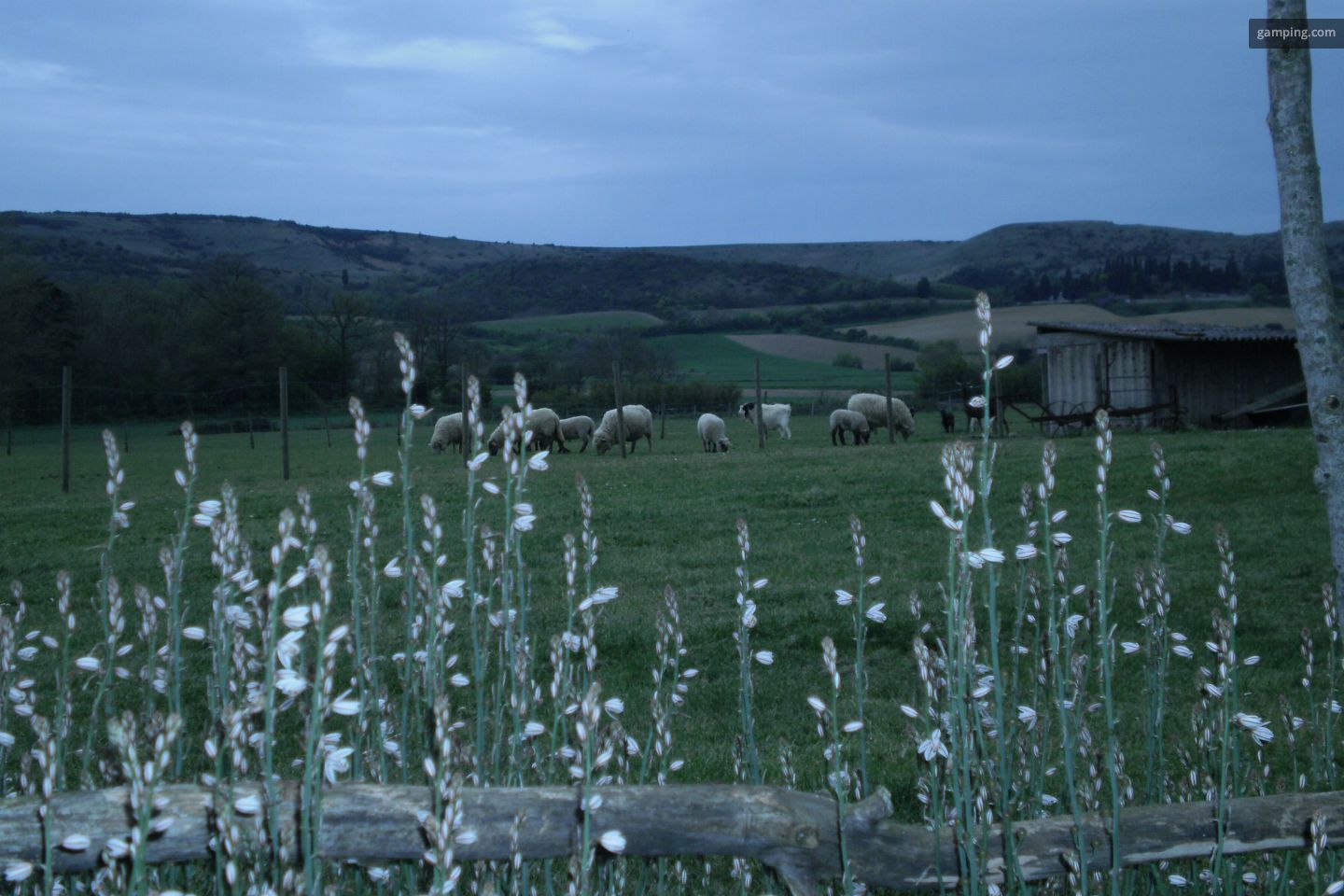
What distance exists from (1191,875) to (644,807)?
155 centimetres

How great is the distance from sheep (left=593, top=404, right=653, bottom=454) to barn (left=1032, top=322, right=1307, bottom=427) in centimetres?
1156

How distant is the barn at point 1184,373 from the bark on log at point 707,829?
85.6ft

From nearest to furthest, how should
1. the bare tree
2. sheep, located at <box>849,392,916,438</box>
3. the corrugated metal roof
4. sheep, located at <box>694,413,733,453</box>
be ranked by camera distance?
the bare tree
the corrugated metal roof
sheep, located at <box>694,413,733,453</box>
sheep, located at <box>849,392,916,438</box>

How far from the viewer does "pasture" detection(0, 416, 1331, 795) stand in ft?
19.9

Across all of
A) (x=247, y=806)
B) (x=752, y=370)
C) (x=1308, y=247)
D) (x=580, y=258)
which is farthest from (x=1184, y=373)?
(x=580, y=258)

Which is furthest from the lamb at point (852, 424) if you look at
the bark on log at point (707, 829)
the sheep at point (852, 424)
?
the bark on log at point (707, 829)

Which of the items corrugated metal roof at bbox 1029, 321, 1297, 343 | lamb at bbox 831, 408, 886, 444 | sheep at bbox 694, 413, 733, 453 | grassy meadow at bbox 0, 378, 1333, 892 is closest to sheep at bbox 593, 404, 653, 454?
sheep at bbox 694, 413, 733, 453

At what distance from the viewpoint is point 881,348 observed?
71.6 m

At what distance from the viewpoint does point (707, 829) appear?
2398 mm

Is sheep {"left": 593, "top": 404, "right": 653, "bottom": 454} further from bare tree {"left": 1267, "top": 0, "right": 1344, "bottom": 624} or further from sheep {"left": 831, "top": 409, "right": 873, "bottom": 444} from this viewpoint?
bare tree {"left": 1267, "top": 0, "right": 1344, "bottom": 624}

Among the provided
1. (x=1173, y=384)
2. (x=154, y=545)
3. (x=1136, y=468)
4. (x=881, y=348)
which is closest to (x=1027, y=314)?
(x=881, y=348)

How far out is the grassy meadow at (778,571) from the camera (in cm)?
510

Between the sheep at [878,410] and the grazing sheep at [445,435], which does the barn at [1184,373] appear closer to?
the sheep at [878,410]

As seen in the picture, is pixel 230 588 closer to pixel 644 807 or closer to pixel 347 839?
pixel 347 839
